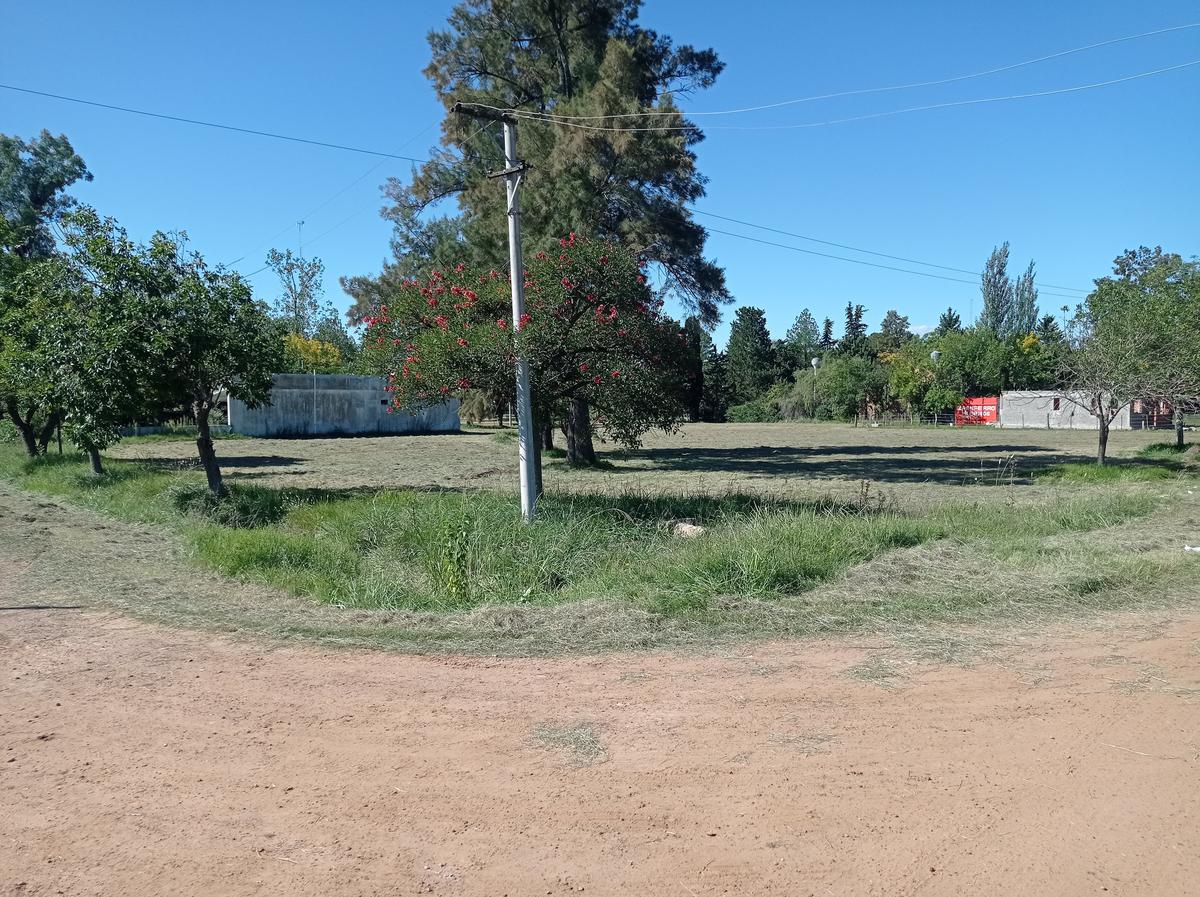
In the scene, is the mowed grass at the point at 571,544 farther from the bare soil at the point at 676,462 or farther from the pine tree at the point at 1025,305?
the pine tree at the point at 1025,305

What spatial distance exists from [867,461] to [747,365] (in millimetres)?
63256

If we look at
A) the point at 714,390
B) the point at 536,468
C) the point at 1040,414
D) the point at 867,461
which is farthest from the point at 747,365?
the point at 536,468

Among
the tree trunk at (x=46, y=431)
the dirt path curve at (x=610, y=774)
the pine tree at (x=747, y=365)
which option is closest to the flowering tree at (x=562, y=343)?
the dirt path curve at (x=610, y=774)

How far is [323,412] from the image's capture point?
49.9 m

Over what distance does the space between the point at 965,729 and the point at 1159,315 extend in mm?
23110

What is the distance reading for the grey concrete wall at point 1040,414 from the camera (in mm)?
62781

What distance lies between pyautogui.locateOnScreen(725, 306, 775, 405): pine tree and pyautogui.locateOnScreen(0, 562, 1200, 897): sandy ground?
8779 cm

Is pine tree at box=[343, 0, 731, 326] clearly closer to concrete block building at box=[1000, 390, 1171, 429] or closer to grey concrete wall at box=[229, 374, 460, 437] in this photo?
grey concrete wall at box=[229, 374, 460, 437]

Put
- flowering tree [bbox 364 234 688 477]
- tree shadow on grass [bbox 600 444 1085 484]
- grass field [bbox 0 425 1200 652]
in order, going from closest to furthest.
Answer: grass field [bbox 0 425 1200 652] < flowering tree [bbox 364 234 688 477] < tree shadow on grass [bbox 600 444 1085 484]

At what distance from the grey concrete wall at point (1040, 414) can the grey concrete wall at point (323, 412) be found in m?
40.9

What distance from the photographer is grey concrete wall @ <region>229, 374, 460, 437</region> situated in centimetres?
4719

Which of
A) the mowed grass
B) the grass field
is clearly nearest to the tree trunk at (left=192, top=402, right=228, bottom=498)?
the grass field

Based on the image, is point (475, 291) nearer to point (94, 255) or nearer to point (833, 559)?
point (94, 255)

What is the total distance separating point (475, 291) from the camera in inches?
607
